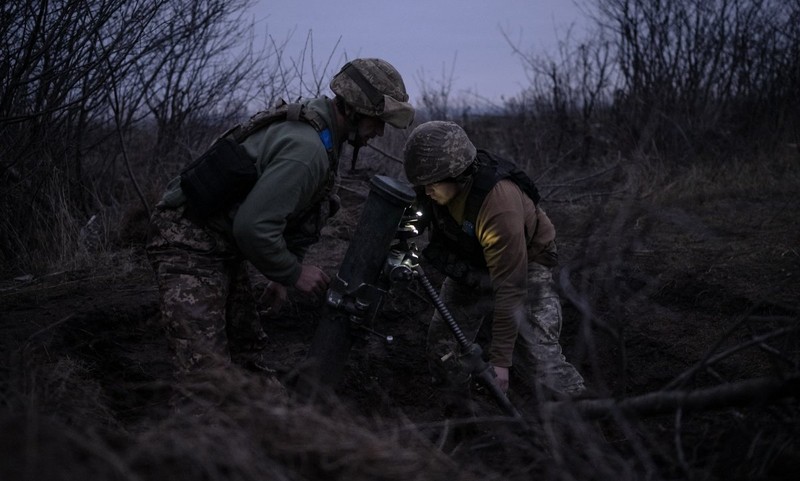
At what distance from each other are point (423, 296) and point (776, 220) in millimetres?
3836

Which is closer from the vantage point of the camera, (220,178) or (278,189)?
(278,189)

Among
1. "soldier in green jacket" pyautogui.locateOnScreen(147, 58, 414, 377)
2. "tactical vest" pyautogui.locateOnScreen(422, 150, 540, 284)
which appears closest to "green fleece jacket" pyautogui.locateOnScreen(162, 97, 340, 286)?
"soldier in green jacket" pyautogui.locateOnScreen(147, 58, 414, 377)

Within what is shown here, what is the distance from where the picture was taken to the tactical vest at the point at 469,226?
3.21 meters

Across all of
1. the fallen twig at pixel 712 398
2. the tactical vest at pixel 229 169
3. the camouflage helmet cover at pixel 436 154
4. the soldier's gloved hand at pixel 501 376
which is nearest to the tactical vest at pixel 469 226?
the camouflage helmet cover at pixel 436 154

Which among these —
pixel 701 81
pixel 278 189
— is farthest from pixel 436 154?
pixel 701 81

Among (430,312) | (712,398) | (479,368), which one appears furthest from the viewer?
(430,312)

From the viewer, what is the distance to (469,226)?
3.28m

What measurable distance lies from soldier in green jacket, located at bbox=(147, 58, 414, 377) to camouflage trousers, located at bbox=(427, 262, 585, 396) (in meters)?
0.95

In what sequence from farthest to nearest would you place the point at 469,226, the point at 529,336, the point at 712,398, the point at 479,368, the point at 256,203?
the point at 529,336
the point at 469,226
the point at 479,368
the point at 256,203
the point at 712,398

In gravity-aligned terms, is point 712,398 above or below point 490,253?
below

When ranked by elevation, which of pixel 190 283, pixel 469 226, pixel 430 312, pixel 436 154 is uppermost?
pixel 436 154

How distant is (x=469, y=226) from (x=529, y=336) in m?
0.65

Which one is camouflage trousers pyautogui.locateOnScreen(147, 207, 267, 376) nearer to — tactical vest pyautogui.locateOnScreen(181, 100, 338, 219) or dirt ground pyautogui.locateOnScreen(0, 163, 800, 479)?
tactical vest pyautogui.locateOnScreen(181, 100, 338, 219)

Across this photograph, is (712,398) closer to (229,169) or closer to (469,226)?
(469,226)
